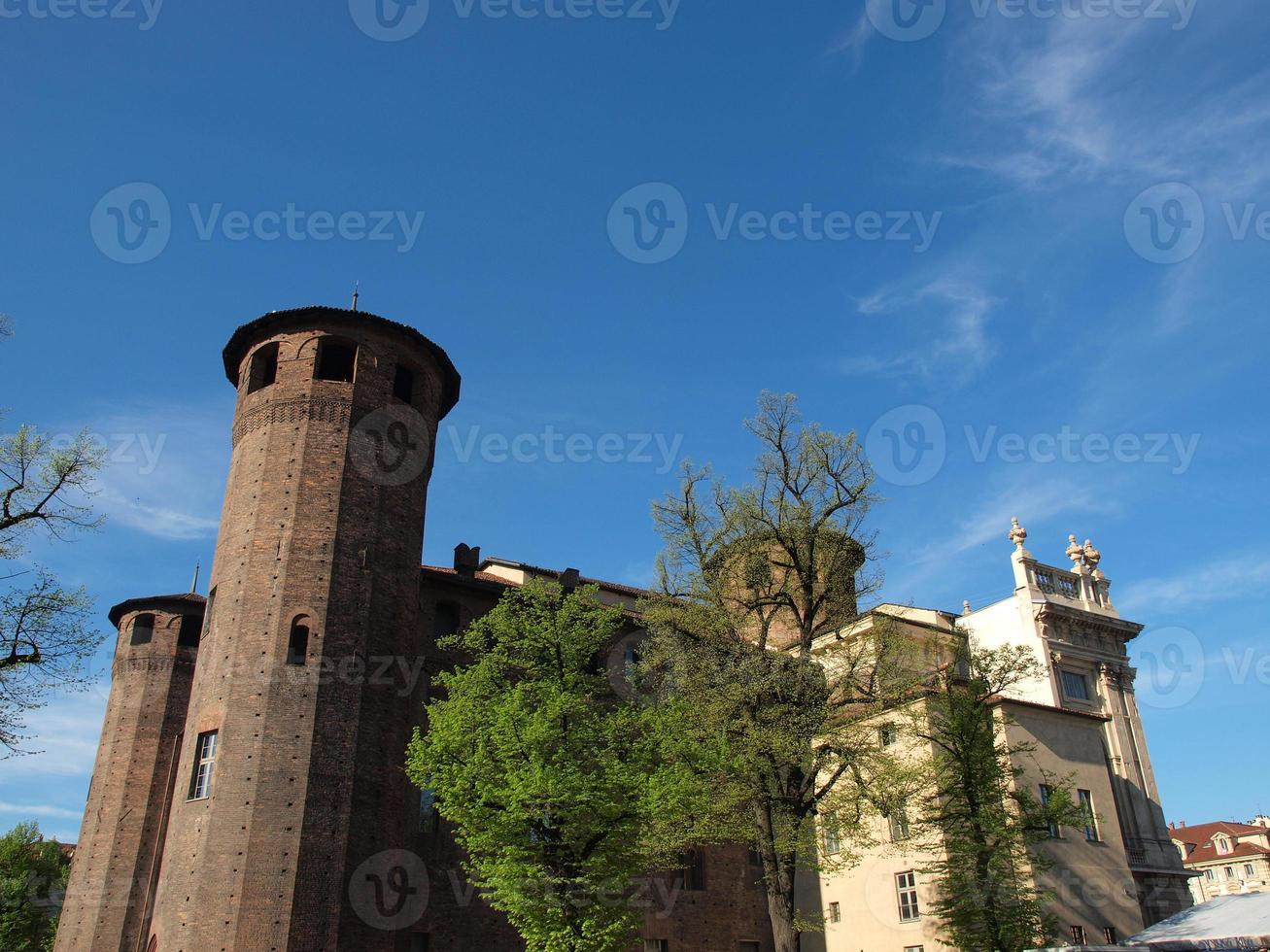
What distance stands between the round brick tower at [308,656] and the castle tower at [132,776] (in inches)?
284

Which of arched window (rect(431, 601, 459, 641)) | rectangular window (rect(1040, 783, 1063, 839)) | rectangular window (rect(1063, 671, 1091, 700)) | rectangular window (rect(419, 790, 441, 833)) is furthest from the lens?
rectangular window (rect(1063, 671, 1091, 700))

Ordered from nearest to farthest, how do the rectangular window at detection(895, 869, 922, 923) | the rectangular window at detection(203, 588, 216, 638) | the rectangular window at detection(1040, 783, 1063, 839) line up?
1. the rectangular window at detection(203, 588, 216, 638)
2. the rectangular window at detection(1040, 783, 1063, 839)
3. the rectangular window at detection(895, 869, 922, 923)

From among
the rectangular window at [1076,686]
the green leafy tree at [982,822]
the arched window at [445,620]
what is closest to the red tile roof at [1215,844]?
the rectangular window at [1076,686]

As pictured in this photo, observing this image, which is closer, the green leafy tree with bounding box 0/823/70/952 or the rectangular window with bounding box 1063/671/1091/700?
the rectangular window with bounding box 1063/671/1091/700

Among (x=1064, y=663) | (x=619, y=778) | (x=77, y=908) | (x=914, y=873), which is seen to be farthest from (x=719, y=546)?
(x=77, y=908)

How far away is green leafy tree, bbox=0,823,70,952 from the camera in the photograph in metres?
42.5

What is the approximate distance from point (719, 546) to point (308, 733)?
11137mm

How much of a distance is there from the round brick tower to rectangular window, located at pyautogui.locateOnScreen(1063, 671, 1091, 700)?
22989 mm

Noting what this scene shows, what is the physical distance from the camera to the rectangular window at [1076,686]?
113 ft

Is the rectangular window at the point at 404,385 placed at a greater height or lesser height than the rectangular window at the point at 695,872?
greater

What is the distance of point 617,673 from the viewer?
101 feet

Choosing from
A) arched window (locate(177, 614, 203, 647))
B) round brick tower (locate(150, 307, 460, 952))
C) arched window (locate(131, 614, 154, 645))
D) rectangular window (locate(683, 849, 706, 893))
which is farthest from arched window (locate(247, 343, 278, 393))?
rectangular window (locate(683, 849, 706, 893))

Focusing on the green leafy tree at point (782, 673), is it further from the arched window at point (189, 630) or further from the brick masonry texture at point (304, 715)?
the arched window at point (189, 630)

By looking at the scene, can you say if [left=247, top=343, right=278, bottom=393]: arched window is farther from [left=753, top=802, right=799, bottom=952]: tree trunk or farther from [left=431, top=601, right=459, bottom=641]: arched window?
[left=753, top=802, right=799, bottom=952]: tree trunk
